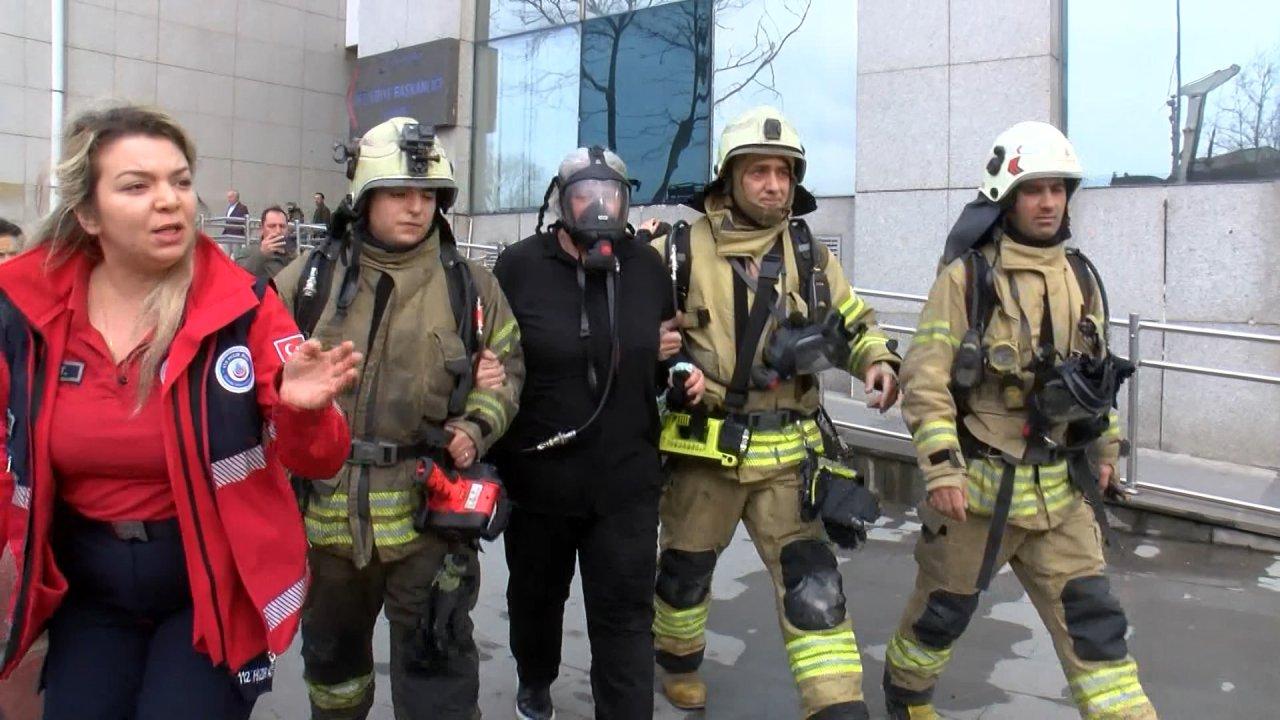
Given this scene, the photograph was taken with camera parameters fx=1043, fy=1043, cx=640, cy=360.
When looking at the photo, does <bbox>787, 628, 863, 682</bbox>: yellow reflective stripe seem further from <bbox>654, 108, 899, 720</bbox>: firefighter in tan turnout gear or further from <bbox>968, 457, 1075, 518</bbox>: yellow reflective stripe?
<bbox>968, 457, 1075, 518</bbox>: yellow reflective stripe

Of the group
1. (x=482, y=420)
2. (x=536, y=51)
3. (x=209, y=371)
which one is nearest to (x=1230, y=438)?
(x=482, y=420)

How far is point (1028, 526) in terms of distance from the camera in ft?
11.2

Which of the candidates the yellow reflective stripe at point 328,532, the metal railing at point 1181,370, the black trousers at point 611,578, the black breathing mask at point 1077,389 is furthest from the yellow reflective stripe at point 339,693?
the metal railing at point 1181,370

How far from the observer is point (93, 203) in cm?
228

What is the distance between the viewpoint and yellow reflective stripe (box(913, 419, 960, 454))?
338 centimetres

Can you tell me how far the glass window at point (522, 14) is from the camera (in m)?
12.1

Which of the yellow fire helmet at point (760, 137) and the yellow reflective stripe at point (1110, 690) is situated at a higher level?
the yellow fire helmet at point (760, 137)

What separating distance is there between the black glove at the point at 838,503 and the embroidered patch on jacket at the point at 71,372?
2.22m

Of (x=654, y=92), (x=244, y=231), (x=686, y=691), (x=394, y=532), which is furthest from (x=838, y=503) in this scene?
(x=244, y=231)

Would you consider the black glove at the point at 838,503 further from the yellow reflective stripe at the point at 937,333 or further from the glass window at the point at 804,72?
the glass window at the point at 804,72

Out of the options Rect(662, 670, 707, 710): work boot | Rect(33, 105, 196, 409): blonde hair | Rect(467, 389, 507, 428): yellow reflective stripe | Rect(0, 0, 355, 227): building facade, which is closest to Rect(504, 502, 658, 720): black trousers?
Rect(467, 389, 507, 428): yellow reflective stripe

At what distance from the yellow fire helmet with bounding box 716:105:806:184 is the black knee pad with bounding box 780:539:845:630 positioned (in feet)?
4.53

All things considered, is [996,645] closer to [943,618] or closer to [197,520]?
[943,618]

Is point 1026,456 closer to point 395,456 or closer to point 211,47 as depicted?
point 395,456
